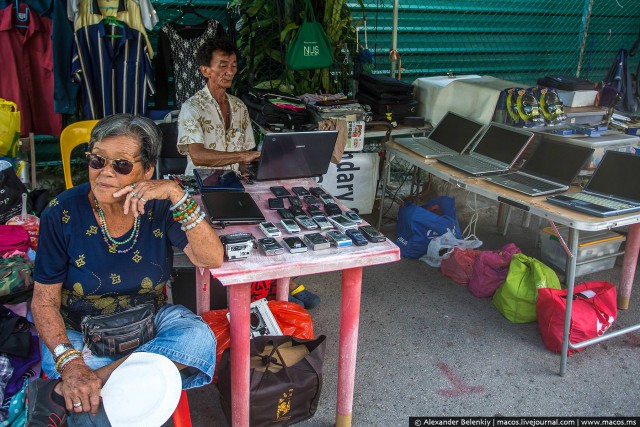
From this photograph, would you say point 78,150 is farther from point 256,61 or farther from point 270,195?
point 270,195

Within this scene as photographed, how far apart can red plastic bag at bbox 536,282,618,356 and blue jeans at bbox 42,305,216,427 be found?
1.95m

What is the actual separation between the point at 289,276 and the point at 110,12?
3.23 m

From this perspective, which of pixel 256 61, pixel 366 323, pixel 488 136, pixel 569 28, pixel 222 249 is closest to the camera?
pixel 222 249

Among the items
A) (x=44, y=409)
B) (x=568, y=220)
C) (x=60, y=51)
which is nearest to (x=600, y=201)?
(x=568, y=220)

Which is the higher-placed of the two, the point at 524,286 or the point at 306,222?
the point at 306,222

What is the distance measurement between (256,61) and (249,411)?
3.41 meters

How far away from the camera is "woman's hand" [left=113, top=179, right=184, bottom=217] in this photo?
1.99 metres

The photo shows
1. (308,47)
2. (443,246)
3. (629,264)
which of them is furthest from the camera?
(308,47)

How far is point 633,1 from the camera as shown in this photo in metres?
7.01

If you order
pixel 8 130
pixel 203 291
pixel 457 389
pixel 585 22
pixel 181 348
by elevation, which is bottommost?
pixel 457 389

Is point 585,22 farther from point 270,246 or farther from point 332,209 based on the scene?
point 270,246

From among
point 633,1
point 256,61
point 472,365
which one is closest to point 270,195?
→ point 472,365

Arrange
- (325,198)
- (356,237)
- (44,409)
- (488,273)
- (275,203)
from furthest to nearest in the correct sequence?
1. (488,273)
2. (325,198)
3. (275,203)
4. (356,237)
5. (44,409)

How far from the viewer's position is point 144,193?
200cm
